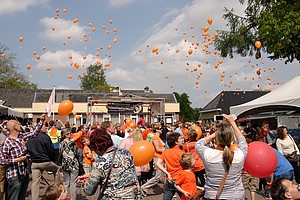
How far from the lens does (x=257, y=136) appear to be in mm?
12852

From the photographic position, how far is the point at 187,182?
189 inches

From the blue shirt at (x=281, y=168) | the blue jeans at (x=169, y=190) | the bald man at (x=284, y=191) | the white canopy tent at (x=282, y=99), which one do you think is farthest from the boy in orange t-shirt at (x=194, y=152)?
the white canopy tent at (x=282, y=99)

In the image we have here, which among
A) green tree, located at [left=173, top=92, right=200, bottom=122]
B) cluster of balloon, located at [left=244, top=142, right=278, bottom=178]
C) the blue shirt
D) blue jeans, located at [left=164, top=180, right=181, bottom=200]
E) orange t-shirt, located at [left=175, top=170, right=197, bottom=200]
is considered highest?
green tree, located at [left=173, top=92, right=200, bottom=122]

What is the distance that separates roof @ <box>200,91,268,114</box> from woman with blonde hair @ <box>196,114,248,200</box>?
43602mm

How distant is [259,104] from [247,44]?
1098 cm

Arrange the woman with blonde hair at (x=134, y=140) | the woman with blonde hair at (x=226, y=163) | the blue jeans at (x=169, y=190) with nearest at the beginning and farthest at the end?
the woman with blonde hair at (x=226, y=163) < the blue jeans at (x=169, y=190) < the woman with blonde hair at (x=134, y=140)

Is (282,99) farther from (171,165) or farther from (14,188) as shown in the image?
(14,188)

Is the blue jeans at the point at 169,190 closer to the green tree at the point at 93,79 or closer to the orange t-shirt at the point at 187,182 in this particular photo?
the orange t-shirt at the point at 187,182

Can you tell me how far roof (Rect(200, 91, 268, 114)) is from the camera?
47.2m

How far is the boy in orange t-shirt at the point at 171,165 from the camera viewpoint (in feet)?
16.7

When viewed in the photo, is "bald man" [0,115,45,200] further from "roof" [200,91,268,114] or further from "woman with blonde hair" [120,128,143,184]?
"roof" [200,91,268,114]

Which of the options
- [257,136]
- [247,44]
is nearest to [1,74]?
[247,44]

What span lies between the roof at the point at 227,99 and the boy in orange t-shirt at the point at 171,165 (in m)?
41.7


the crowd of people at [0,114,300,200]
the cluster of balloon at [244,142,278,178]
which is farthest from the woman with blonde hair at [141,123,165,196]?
the cluster of balloon at [244,142,278,178]
